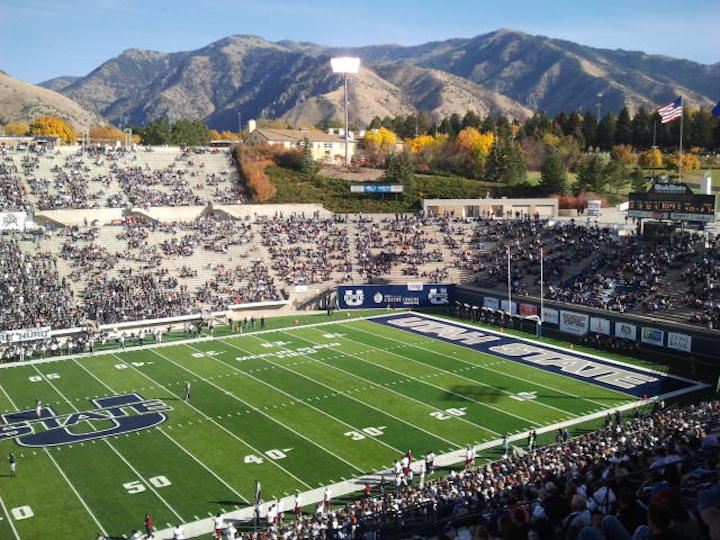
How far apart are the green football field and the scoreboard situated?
16.5 meters

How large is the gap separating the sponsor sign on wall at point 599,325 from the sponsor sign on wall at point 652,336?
205 cm

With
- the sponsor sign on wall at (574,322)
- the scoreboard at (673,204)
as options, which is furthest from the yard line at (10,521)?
the scoreboard at (673,204)

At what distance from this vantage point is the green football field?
21.5m

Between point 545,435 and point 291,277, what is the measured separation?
29308mm

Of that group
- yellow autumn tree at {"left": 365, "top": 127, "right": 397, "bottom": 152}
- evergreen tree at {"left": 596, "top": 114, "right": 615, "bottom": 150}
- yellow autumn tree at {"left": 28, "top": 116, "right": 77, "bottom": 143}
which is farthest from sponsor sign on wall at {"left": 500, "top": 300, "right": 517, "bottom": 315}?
yellow autumn tree at {"left": 28, "top": 116, "right": 77, "bottom": 143}

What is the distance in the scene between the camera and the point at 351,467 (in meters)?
23.5

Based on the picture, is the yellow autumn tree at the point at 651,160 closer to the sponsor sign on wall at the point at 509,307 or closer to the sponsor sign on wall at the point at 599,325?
the sponsor sign on wall at the point at 509,307

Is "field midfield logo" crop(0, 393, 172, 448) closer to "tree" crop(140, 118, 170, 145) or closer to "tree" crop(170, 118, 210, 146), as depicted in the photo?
"tree" crop(170, 118, 210, 146)

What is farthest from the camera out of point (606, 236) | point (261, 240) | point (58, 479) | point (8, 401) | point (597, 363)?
point (261, 240)

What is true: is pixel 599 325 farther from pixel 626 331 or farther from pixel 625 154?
pixel 625 154

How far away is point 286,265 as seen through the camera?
176 feet

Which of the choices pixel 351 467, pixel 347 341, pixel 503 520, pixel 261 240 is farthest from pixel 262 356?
pixel 503 520

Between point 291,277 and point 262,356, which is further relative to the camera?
point 291,277

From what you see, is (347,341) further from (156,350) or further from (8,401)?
(8,401)
